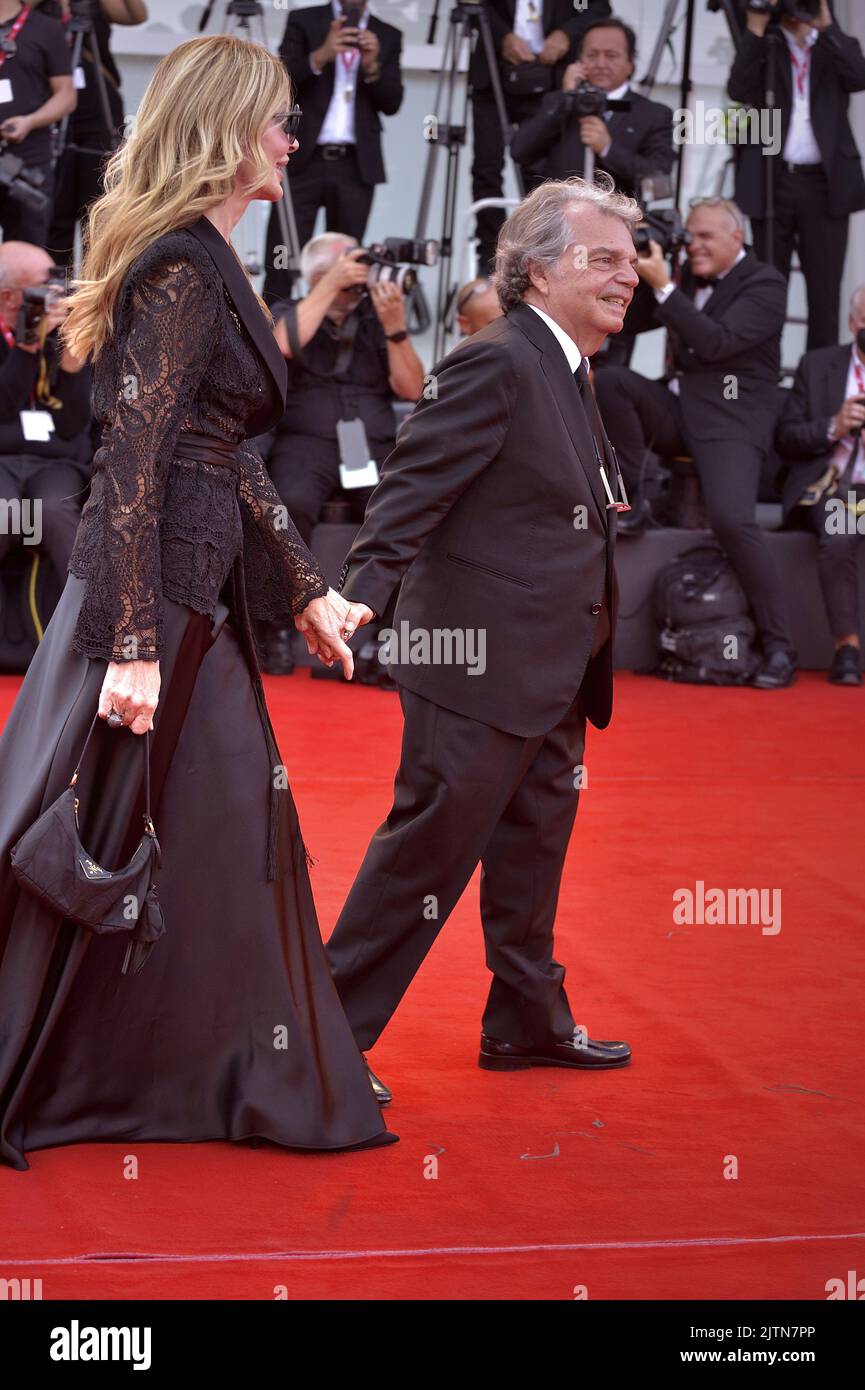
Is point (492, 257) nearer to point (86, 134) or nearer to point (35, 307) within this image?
point (35, 307)

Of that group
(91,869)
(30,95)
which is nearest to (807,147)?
(30,95)

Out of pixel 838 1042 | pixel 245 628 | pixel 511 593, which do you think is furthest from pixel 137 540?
pixel 838 1042

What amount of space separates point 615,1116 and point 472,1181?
394mm

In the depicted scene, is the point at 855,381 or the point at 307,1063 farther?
the point at 855,381

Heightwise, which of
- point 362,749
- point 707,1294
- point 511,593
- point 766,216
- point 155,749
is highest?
point 766,216

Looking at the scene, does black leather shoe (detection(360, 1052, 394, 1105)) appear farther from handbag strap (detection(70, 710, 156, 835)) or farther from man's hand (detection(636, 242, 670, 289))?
man's hand (detection(636, 242, 670, 289))

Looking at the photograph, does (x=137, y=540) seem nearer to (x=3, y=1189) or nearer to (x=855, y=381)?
(x=3, y=1189)

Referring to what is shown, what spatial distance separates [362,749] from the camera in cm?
584

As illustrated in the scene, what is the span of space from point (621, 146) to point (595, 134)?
0.75 ft

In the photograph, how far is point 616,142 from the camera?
769 cm

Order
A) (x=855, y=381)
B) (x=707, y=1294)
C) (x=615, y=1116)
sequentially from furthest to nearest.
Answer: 1. (x=855, y=381)
2. (x=615, y=1116)
3. (x=707, y=1294)

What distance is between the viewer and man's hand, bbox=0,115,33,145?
24.3 ft

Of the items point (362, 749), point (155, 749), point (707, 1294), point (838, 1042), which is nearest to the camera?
point (707, 1294)

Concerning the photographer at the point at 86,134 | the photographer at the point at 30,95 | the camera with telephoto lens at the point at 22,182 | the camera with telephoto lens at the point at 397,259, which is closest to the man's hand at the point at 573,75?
the camera with telephoto lens at the point at 397,259
